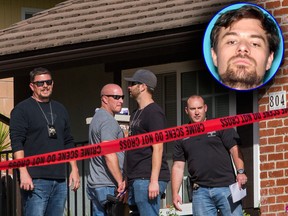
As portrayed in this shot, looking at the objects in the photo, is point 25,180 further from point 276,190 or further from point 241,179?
point 276,190

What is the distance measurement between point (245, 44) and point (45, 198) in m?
3.39

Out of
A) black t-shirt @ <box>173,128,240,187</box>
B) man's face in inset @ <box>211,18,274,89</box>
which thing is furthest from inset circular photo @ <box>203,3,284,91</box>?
black t-shirt @ <box>173,128,240,187</box>

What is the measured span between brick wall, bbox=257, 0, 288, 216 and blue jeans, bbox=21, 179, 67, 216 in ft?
9.08

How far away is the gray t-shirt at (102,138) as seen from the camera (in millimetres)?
12383

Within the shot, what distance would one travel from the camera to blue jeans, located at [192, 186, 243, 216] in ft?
40.4

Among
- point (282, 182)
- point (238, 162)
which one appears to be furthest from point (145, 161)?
point (282, 182)

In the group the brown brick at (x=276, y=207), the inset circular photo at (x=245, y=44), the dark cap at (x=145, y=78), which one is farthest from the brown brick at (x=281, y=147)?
the dark cap at (x=145, y=78)

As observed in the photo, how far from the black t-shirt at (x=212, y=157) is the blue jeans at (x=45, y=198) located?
134cm

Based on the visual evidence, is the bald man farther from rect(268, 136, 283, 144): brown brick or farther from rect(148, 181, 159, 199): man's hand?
rect(268, 136, 283, 144): brown brick

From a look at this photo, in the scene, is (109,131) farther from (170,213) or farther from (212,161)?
(170,213)

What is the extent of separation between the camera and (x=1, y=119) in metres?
17.4

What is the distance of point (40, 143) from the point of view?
1218 centimetres

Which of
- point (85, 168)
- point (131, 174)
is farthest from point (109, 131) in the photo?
point (85, 168)

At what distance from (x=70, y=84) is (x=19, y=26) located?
1.08m
